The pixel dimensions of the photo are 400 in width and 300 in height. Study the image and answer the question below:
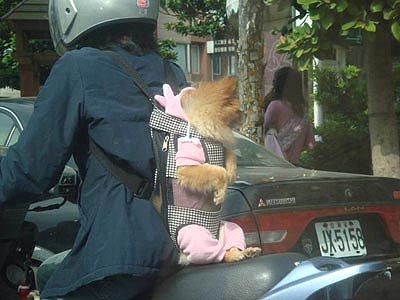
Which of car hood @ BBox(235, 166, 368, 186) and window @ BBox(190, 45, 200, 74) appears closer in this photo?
car hood @ BBox(235, 166, 368, 186)

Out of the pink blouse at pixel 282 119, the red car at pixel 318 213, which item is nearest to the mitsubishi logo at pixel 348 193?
the red car at pixel 318 213

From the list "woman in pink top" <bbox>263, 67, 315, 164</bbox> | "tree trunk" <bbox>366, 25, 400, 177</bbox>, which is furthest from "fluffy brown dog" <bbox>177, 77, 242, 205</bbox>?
"woman in pink top" <bbox>263, 67, 315, 164</bbox>

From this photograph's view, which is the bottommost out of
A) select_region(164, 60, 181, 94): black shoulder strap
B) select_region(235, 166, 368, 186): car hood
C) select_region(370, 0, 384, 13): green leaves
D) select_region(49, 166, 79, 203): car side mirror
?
select_region(235, 166, 368, 186): car hood

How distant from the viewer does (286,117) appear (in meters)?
6.83

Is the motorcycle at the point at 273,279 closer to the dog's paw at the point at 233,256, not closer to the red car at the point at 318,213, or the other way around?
the dog's paw at the point at 233,256

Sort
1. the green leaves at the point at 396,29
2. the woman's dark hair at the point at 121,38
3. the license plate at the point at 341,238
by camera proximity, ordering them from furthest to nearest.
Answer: the green leaves at the point at 396,29 < the license plate at the point at 341,238 < the woman's dark hair at the point at 121,38

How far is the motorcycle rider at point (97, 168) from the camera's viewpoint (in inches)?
76.1

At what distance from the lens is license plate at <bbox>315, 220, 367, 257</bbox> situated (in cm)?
364

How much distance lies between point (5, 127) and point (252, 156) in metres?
1.69

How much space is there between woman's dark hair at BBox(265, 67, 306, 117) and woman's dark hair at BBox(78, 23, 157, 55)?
4751mm

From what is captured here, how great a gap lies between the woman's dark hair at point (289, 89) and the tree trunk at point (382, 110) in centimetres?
104

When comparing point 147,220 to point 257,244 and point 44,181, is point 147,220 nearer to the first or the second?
point 44,181

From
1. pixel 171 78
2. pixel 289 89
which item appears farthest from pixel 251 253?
pixel 289 89

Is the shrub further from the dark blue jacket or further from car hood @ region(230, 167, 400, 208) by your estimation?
the dark blue jacket
